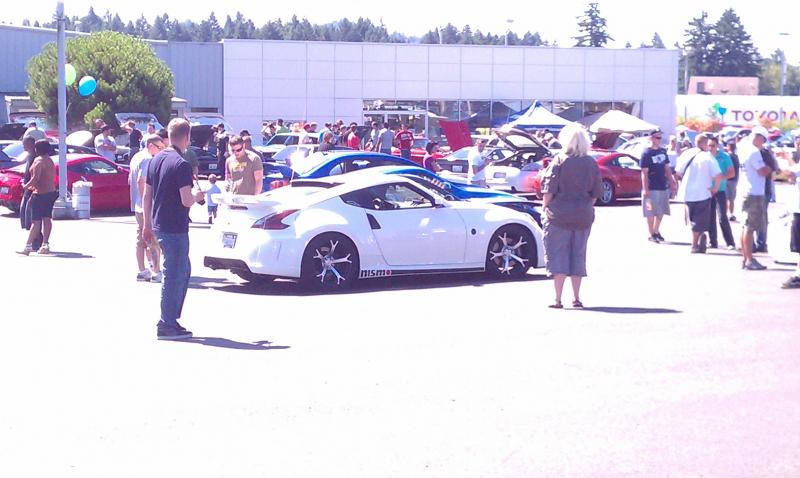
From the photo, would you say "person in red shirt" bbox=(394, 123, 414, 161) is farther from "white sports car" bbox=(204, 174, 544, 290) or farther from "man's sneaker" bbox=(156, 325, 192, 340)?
"man's sneaker" bbox=(156, 325, 192, 340)

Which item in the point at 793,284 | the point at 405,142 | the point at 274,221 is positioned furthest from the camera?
the point at 405,142

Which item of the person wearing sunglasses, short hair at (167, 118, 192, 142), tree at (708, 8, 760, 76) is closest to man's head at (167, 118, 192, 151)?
short hair at (167, 118, 192, 142)

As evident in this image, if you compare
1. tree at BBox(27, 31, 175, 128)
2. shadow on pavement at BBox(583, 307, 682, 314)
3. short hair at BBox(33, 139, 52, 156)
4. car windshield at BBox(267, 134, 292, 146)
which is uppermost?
tree at BBox(27, 31, 175, 128)

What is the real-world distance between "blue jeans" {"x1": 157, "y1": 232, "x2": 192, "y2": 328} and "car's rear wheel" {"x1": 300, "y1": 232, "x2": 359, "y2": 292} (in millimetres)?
2970

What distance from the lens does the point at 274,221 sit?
12.8 m

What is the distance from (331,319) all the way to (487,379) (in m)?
3.01

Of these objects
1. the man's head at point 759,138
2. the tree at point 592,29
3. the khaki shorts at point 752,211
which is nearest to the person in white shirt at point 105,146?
the man's head at point 759,138

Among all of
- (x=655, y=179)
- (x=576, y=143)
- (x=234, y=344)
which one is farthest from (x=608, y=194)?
(x=234, y=344)

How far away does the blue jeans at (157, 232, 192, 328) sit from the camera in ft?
32.2

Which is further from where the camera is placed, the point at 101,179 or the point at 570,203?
the point at 101,179

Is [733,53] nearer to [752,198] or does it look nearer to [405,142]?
[405,142]

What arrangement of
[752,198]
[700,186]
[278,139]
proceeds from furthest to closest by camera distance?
[278,139], [700,186], [752,198]

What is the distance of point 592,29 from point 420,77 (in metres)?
77.7

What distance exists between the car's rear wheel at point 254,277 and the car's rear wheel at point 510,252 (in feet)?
8.70
